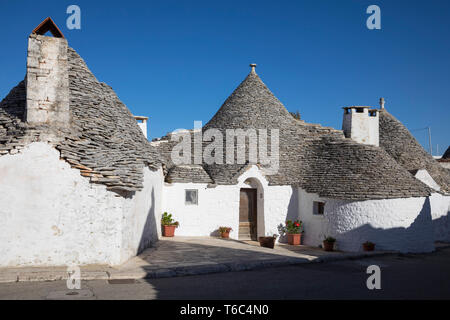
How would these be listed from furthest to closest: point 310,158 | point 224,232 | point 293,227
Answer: point 310,158 → point 293,227 → point 224,232

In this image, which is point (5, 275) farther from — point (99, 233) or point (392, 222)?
point (392, 222)

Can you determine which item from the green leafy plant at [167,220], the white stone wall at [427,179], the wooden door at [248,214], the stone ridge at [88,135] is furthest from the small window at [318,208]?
the stone ridge at [88,135]

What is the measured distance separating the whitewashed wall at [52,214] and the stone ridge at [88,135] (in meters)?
0.26

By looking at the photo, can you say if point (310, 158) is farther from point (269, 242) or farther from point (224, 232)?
point (224, 232)

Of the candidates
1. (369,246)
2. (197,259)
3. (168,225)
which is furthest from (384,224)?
(168,225)

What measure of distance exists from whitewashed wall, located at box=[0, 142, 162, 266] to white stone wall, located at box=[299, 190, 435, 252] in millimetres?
9814

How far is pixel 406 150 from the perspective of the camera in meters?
23.2

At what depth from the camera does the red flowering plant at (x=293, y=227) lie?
17.9m

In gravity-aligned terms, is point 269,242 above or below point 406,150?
below

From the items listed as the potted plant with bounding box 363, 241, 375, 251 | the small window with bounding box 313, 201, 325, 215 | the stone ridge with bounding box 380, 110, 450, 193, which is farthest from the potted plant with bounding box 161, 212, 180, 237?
the stone ridge with bounding box 380, 110, 450, 193

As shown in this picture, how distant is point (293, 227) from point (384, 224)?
406 centimetres

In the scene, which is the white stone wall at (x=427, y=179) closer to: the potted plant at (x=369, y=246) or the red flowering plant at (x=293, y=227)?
the potted plant at (x=369, y=246)

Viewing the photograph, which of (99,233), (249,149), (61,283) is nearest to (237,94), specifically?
(249,149)

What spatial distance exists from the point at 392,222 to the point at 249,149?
23.8 feet
